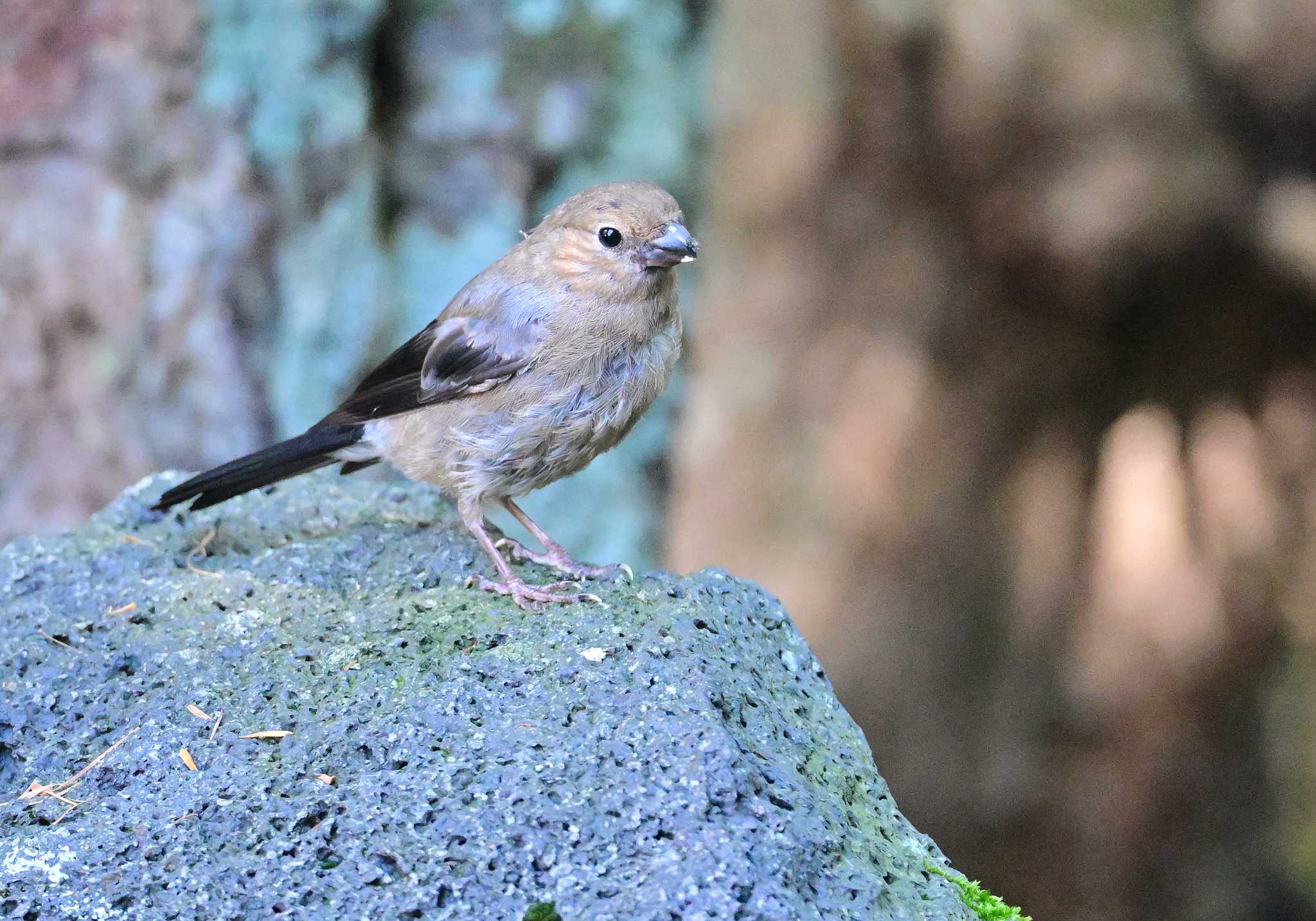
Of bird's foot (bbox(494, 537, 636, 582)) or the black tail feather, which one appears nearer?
bird's foot (bbox(494, 537, 636, 582))

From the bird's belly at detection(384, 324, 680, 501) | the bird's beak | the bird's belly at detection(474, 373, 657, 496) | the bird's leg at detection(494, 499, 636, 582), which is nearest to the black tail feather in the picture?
the bird's belly at detection(384, 324, 680, 501)

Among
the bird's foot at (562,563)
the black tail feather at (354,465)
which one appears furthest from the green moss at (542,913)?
the black tail feather at (354,465)

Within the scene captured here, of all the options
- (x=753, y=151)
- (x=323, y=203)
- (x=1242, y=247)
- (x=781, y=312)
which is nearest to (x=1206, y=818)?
(x=1242, y=247)

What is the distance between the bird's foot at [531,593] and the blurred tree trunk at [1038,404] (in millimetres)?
3313

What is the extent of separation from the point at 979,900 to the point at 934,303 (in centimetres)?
400

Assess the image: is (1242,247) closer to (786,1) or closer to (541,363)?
(786,1)

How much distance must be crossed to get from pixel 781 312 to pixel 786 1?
1.63m

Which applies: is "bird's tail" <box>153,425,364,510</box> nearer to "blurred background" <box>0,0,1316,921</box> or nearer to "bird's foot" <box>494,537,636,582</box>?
"bird's foot" <box>494,537,636,582</box>

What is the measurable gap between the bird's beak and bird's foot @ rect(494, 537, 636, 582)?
0.93m

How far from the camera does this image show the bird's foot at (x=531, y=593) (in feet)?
10.0

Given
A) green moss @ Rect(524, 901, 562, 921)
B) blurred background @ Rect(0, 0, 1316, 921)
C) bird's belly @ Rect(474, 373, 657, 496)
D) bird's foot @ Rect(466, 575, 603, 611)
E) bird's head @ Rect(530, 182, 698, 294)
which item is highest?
blurred background @ Rect(0, 0, 1316, 921)

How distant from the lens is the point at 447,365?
380 centimetres

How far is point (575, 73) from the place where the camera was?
Answer: 574 cm

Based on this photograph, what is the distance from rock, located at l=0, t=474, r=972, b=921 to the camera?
6.93 ft
